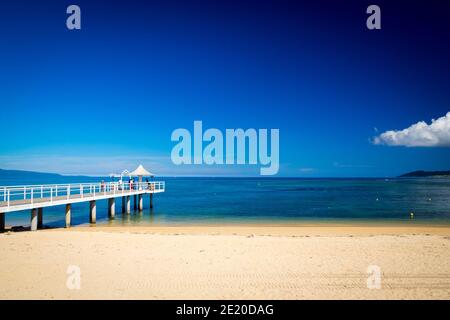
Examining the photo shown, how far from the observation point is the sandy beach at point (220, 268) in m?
7.76

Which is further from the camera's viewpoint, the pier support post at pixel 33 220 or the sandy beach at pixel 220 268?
the pier support post at pixel 33 220

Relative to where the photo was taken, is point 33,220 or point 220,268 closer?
point 220,268

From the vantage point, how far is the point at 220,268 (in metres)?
9.87

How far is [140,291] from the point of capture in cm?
782

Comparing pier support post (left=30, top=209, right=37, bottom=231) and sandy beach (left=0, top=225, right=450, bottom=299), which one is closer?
sandy beach (left=0, top=225, right=450, bottom=299)

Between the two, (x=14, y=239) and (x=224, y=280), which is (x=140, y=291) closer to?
(x=224, y=280)

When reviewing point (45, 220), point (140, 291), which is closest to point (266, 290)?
point (140, 291)

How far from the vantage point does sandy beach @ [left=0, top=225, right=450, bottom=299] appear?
25.5ft

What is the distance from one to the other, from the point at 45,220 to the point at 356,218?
24.4 m
